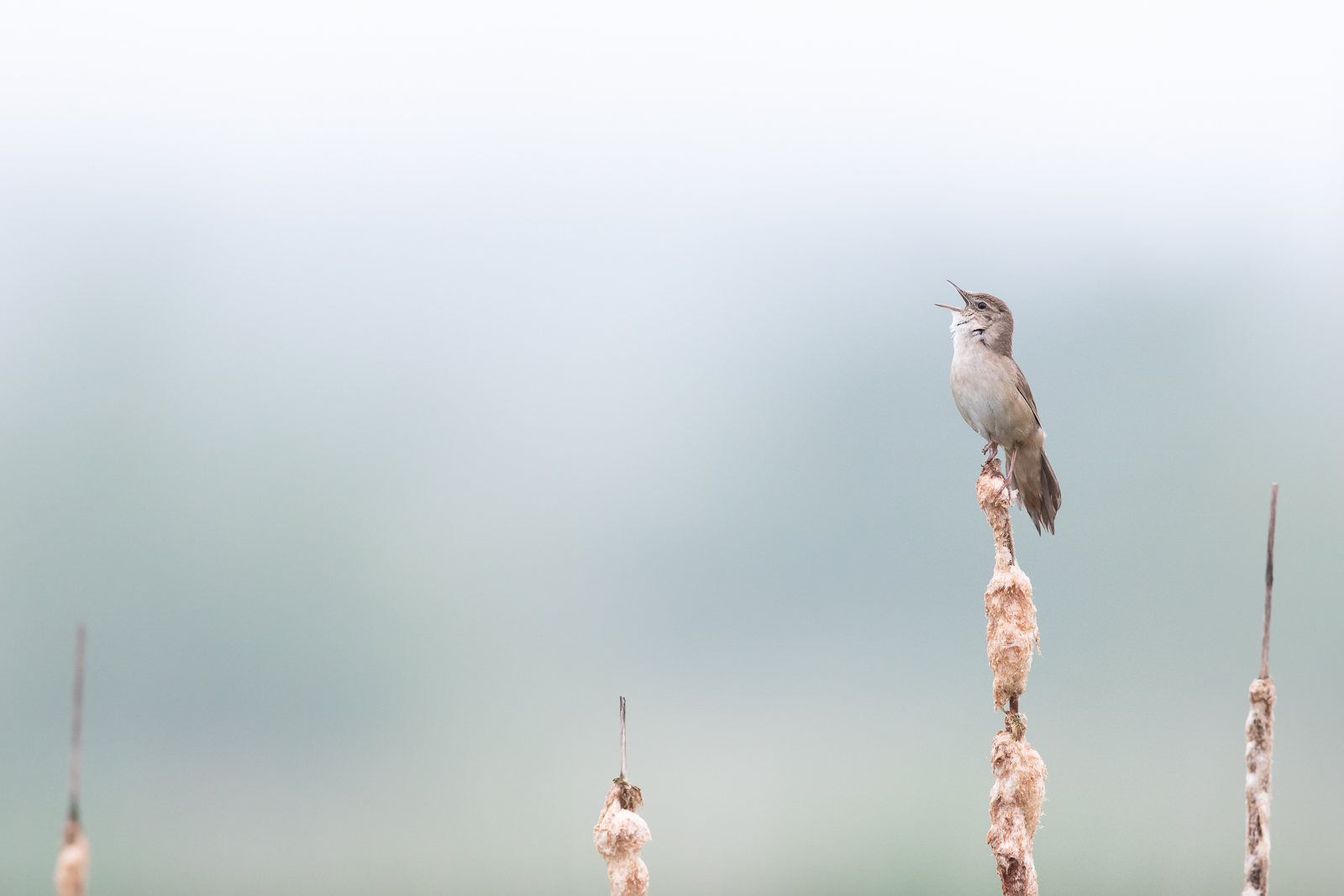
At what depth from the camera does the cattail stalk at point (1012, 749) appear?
1795 mm

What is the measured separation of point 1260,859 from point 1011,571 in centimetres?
60

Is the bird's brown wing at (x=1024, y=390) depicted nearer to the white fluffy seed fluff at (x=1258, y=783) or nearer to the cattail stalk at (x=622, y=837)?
the white fluffy seed fluff at (x=1258, y=783)

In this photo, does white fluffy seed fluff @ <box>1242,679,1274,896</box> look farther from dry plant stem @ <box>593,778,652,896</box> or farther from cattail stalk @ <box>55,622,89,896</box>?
cattail stalk @ <box>55,622,89,896</box>

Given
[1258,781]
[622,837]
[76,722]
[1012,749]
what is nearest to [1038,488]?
[1012,749]

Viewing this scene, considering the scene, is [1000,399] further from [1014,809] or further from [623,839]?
[623,839]

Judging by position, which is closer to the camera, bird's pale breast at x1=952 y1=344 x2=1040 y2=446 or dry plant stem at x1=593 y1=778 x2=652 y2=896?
dry plant stem at x1=593 y1=778 x2=652 y2=896

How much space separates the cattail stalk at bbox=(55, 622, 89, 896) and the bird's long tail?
83.6 inches

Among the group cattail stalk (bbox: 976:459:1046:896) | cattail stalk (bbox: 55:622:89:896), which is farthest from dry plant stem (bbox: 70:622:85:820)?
cattail stalk (bbox: 976:459:1046:896)

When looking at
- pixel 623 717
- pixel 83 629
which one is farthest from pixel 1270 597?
pixel 83 629

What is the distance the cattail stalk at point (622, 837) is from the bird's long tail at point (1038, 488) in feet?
4.66

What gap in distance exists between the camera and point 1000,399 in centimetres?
239

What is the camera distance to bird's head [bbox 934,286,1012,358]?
2486 millimetres

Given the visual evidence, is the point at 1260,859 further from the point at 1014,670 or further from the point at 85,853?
the point at 85,853

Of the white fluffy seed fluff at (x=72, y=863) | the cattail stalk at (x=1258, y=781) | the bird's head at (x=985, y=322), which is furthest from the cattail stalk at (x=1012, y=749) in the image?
the white fluffy seed fluff at (x=72, y=863)
